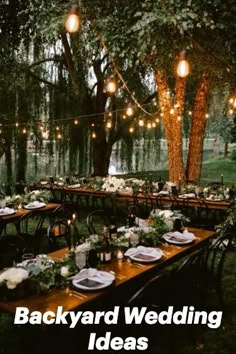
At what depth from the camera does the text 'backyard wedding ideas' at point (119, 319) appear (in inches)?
105

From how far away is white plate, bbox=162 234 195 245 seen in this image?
4312mm

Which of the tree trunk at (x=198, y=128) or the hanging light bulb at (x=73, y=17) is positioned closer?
the hanging light bulb at (x=73, y=17)

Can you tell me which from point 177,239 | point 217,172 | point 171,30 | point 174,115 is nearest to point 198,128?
point 174,115

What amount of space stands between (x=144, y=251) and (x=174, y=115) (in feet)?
19.6

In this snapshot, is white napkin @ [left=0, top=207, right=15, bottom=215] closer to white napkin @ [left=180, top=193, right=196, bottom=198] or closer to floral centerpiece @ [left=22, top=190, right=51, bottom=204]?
floral centerpiece @ [left=22, top=190, right=51, bottom=204]

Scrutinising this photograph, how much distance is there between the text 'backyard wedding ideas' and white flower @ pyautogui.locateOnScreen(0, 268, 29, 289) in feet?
0.66

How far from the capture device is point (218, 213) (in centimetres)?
915

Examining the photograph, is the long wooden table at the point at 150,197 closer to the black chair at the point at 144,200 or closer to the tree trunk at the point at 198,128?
the black chair at the point at 144,200

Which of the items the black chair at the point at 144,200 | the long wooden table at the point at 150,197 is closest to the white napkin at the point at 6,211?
the long wooden table at the point at 150,197

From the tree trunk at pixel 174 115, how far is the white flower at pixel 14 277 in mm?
7018

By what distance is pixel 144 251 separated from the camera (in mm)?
3957

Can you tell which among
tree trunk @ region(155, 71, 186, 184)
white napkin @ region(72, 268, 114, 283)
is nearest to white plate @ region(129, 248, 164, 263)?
white napkin @ region(72, 268, 114, 283)

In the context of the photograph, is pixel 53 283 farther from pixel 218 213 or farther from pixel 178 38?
pixel 218 213

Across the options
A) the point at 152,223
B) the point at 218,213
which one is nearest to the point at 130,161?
the point at 218,213
